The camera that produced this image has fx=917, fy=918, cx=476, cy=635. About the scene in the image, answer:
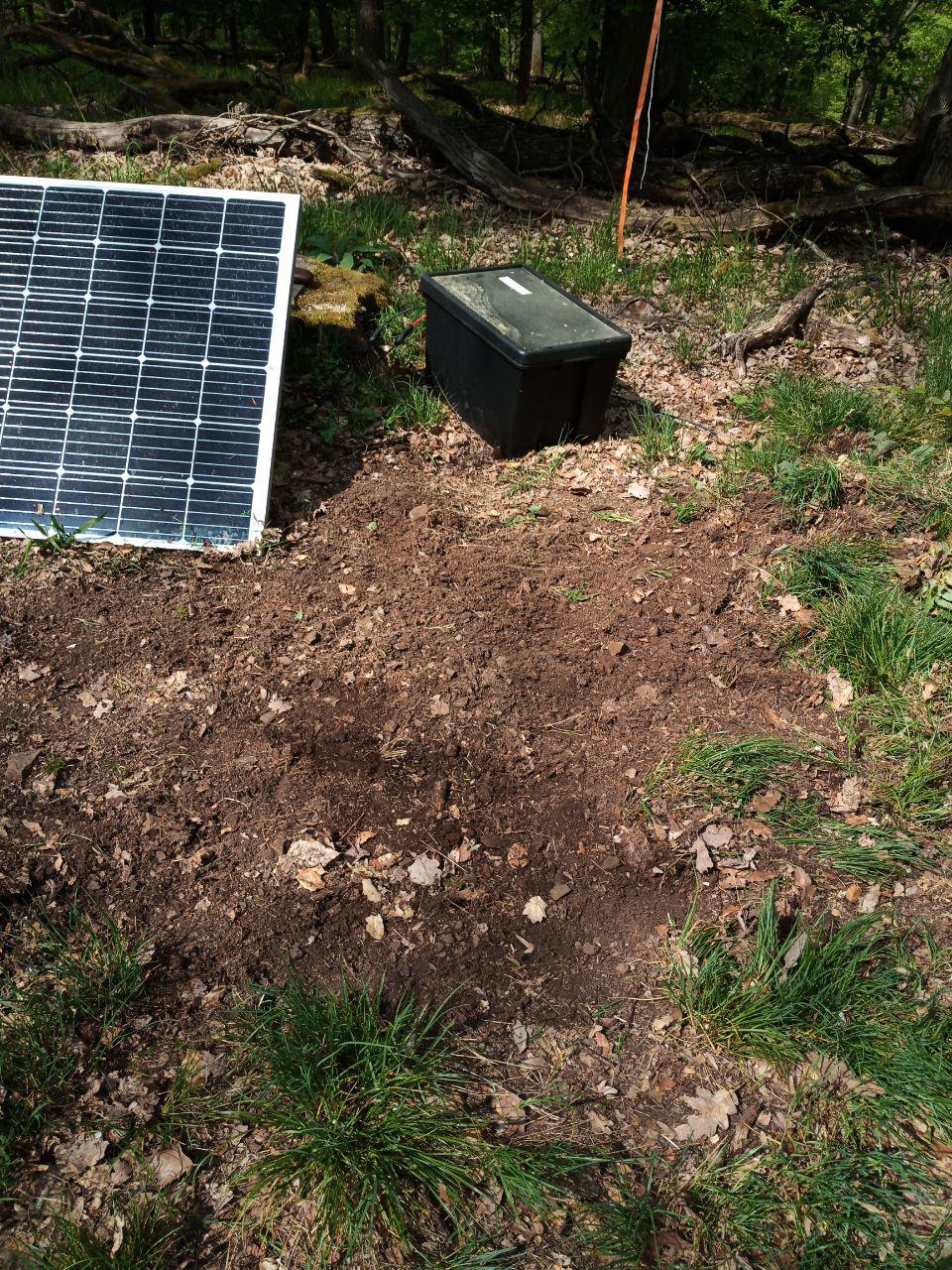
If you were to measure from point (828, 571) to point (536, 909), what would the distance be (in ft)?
6.79

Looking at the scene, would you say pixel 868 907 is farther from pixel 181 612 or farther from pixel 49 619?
pixel 49 619

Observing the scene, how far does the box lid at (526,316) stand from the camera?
4.41 m

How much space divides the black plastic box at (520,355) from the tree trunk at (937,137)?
4.40 metres

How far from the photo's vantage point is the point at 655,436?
16.0ft

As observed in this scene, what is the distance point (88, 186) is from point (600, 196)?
194 inches

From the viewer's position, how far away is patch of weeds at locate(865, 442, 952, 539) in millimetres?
4270

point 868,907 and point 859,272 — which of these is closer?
point 868,907

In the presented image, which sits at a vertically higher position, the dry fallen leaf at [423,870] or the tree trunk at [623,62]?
the tree trunk at [623,62]

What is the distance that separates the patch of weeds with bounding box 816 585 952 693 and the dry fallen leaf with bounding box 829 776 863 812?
1.57 ft

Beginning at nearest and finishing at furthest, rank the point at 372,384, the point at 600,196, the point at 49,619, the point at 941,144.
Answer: the point at 49,619, the point at 372,384, the point at 941,144, the point at 600,196

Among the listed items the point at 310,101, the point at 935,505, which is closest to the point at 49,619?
the point at 935,505

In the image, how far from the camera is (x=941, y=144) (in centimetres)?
736

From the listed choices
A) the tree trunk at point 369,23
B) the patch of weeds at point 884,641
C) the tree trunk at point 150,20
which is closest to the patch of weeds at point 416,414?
the patch of weeds at point 884,641

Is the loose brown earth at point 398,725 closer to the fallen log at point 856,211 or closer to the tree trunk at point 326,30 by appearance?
the fallen log at point 856,211
